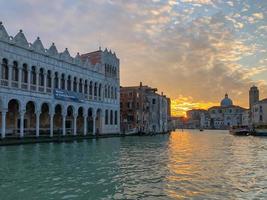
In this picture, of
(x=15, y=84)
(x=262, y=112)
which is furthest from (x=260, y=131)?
(x=15, y=84)

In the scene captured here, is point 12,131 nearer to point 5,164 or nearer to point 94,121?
point 94,121

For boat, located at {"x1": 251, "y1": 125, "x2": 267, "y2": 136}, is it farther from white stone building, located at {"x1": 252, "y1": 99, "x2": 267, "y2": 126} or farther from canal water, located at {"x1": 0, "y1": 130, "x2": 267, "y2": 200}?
canal water, located at {"x1": 0, "y1": 130, "x2": 267, "y2": 200}

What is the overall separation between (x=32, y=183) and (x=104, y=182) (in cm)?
245

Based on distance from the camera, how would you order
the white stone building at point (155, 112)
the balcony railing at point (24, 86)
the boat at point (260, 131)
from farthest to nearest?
the white stone building at point (155, 112), the boat at point (260, 131), the balcony railing at point (24, 86)

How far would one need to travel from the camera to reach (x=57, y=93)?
40.1 meters

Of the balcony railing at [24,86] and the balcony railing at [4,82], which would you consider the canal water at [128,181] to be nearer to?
the balcony railing at [4,82]

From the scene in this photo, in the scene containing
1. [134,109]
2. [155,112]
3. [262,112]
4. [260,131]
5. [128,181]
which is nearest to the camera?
[128,181]

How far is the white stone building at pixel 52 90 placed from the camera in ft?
109

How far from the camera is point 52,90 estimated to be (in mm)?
39438

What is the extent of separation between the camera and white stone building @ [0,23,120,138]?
33312 mm

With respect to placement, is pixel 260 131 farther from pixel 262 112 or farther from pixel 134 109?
pixel 134 109

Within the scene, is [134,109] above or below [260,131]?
above

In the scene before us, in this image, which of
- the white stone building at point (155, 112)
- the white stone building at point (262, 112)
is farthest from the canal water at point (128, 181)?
the white stone building at point (262, 112)

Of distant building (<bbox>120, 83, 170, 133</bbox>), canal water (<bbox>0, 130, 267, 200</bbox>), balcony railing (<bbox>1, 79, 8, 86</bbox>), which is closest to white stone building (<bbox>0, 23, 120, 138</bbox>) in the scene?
balcony railing (<bbox>1, 79, 8, 86</bbox>)
